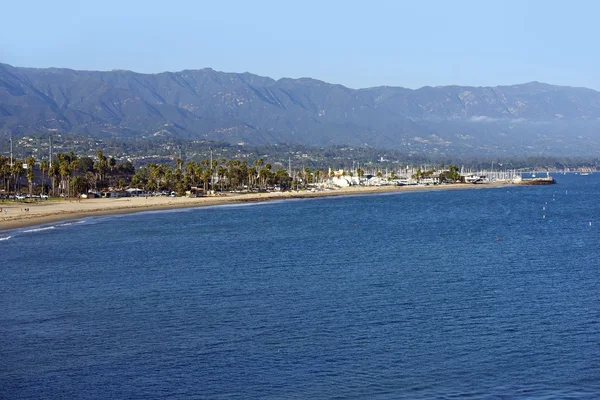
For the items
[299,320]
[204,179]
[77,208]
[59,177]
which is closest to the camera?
[299,320]

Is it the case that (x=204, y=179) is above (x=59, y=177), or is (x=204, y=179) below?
below

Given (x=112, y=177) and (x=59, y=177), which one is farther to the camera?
(x=112, y=177)

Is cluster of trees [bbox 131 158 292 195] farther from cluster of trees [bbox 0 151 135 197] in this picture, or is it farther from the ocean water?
the ocean water

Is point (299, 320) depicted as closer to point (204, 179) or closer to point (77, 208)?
point (77, 208)

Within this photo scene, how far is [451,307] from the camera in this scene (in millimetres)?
34281

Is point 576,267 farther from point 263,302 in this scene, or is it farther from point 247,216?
point 247,216

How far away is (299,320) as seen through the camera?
31.9m

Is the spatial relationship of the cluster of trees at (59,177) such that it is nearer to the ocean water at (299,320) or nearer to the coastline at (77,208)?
the coastline at (77,208)

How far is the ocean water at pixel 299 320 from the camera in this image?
23.7 m

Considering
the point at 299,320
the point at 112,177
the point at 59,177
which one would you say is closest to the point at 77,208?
the point at 59,177

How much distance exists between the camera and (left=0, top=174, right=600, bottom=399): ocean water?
77.9 feet

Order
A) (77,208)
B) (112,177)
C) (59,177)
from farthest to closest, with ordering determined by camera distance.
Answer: (112,177) → (59,177) → (77,208)

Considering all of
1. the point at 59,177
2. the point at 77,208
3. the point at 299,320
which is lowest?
the point at 299,320

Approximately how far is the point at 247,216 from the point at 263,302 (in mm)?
64395
